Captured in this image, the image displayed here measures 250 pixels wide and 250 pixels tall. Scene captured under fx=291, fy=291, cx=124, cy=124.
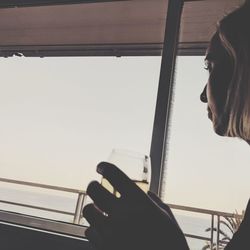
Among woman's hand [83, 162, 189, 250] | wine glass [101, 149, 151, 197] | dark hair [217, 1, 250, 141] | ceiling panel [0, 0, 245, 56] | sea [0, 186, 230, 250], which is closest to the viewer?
woman's hand [83, 162, 189, 250]

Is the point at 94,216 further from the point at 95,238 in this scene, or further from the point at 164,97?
the point at 164,97

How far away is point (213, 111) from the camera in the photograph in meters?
0.89

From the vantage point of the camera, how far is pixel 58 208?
2363mm

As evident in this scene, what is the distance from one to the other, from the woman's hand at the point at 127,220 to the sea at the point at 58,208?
23.5 inches

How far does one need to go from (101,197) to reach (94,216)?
4cm

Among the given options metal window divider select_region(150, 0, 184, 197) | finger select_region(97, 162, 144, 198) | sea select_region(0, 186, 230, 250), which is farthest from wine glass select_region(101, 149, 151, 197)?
metal window divider select_region(150, 0, 184, 197)

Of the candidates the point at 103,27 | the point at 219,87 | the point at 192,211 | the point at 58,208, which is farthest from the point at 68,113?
the point at 219,87

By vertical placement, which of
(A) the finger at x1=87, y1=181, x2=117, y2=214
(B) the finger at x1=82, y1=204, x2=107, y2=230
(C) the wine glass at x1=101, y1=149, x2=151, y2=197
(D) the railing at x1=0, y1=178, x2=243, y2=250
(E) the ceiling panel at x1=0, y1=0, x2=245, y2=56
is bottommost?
(D) the railing at x1=0, y1=178, x2=243, y2=250

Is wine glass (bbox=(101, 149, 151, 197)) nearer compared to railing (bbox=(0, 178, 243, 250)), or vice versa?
wine glass (bbox=(101, 149, 151, 197))

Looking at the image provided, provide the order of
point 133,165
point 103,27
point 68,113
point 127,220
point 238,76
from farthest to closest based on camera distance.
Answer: point 103,27, point 68,113, point 238,76, point 133,165, point 127,220

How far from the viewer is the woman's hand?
474 millimetres

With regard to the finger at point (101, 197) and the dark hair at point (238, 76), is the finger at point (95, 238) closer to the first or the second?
the finger at point (101, 197)

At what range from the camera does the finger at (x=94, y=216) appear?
490mm

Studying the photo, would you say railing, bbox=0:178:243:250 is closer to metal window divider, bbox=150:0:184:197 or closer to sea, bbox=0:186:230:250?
sea, bbox=0:186:230:250
